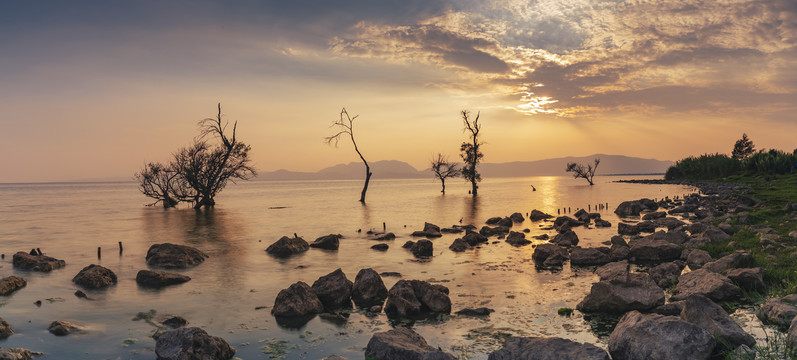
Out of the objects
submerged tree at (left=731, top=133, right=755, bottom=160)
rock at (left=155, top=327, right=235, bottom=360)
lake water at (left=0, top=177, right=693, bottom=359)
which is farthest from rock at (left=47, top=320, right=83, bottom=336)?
submerged tree at (left=731, top=133, right=755, bottom=160)

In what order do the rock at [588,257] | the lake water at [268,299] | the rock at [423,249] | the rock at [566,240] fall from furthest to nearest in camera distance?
the rock at [566,240] < the rock at [423,249] < the rock at [588,257] < the lake water at [268,299]

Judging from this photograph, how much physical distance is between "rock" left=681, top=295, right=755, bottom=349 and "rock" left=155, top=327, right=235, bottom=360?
10489mm

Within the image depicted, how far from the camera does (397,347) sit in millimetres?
8883

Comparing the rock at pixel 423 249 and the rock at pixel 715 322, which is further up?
the rock at pixel 715 322

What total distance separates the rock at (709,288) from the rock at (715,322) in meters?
2.80

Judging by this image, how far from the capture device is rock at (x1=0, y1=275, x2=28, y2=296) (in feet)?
54.5

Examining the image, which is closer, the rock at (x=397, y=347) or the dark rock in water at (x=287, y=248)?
the rock at (x=397, y=347)

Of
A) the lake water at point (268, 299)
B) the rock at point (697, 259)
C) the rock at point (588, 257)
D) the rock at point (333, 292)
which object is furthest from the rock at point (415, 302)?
the rock at point (697, 259)

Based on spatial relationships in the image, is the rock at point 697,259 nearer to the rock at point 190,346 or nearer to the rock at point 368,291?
the rock at point 368,291

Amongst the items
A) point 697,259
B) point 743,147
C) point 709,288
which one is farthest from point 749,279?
point 743,147

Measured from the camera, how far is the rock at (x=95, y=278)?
17.9 metres

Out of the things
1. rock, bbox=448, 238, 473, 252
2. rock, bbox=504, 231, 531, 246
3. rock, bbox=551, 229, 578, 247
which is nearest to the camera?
rock, bbox=448, 238, 473, 252

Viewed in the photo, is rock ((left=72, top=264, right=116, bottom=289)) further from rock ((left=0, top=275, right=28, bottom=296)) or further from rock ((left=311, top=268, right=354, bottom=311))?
rock ((left=311, top=268, right=354, bottom=311))

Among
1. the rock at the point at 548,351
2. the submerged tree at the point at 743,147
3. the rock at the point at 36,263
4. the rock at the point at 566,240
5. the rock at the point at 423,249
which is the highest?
the submerged tree at the point at 743,147
